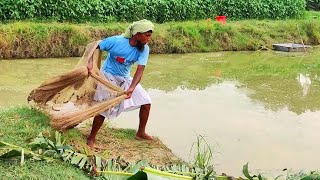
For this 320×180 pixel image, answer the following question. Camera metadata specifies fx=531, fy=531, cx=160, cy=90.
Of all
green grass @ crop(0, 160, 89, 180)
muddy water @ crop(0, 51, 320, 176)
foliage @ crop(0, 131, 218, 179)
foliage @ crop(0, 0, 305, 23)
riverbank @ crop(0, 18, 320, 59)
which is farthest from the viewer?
foliage @ crop(0, 0, 305, 23)

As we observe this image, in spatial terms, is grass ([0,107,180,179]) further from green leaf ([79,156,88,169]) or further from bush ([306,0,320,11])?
bush ([306,0,320,11])

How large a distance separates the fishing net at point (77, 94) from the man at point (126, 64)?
8 centimetres

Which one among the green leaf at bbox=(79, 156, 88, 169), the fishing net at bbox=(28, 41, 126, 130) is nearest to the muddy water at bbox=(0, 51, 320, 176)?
the fishing net at bbox=(28, 41, 126, 130)

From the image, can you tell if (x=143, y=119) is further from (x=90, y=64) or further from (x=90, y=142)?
(x=90, y=64)

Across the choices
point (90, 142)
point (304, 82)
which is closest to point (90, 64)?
point (90, 142)

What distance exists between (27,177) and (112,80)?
1.79 m

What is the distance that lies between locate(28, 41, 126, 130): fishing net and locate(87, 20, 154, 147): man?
8 centimetres

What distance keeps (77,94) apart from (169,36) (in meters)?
9.19

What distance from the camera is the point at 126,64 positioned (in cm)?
509

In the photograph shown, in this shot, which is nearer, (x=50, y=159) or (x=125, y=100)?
(x=50, y=159)

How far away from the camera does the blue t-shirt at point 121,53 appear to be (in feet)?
16.3

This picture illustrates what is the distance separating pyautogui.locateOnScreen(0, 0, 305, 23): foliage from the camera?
13.6m

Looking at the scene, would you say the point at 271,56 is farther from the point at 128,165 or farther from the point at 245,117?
the point at 128,165

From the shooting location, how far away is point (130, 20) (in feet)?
53.1
